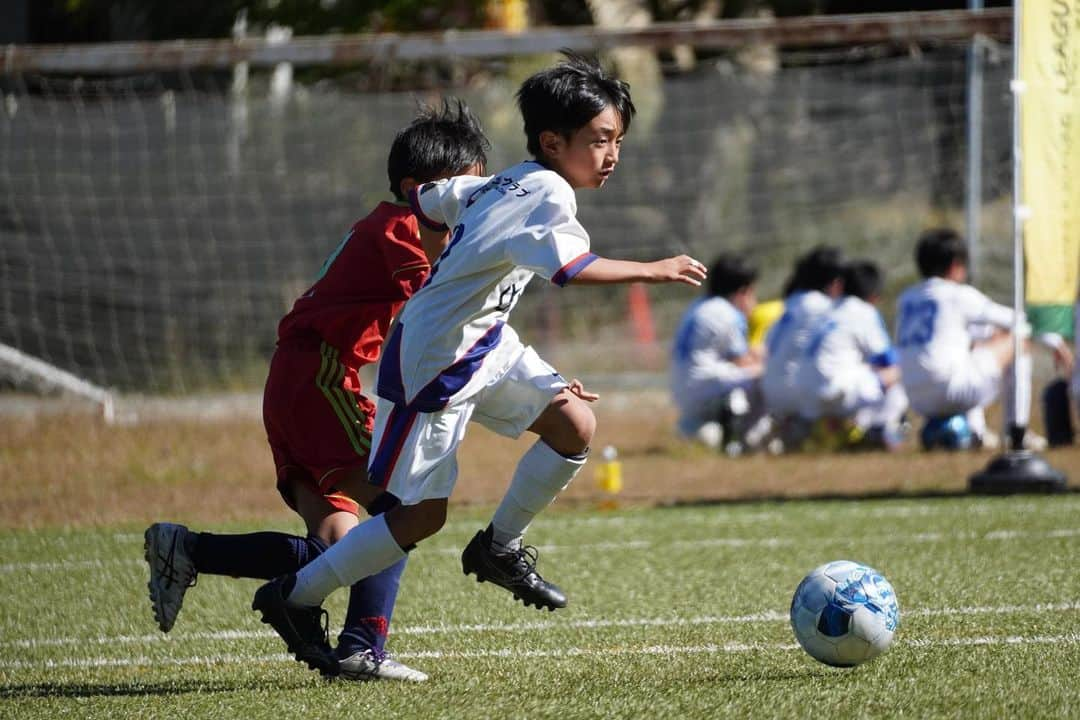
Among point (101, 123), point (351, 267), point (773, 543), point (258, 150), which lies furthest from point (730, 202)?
point (351, 267)

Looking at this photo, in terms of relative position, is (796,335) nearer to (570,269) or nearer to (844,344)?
(844,344)

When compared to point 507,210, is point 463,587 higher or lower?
lower

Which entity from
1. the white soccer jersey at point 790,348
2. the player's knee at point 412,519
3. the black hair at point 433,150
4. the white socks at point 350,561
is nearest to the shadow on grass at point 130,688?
the white socks at point 350,561

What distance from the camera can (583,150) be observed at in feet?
14.8

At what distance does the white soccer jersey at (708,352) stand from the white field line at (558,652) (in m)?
7.70

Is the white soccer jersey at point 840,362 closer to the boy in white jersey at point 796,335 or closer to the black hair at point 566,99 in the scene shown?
the boy in white jersey at point 796,335

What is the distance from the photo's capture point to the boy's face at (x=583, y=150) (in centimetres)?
451

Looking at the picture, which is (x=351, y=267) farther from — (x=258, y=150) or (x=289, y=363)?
(x=258, y=150)

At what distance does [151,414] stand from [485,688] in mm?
10084

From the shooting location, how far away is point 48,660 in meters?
5.17

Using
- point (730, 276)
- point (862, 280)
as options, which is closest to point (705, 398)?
point (730, 276)

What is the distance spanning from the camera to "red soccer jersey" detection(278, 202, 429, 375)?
479 cm

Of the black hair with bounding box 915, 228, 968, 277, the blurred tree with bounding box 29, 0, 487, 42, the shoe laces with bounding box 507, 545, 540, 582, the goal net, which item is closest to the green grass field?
the shoe laces with bounding box 507, 545, 540, 582

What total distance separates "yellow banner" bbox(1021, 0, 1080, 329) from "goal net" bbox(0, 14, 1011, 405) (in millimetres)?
3345
